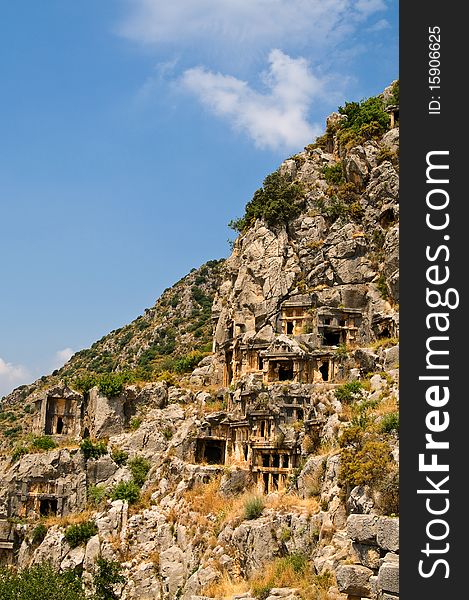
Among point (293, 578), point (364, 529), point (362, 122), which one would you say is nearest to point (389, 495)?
point (364, 529)

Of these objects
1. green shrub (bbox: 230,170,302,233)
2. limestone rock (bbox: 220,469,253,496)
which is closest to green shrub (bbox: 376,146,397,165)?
green shrub (bbox: 230,170,302,233)

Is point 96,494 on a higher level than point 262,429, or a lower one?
lower

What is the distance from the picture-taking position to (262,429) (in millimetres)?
49406

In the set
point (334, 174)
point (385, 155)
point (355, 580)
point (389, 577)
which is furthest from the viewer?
point (334, 174)

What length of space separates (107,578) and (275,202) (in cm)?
3571

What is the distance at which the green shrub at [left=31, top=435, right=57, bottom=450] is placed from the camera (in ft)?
195

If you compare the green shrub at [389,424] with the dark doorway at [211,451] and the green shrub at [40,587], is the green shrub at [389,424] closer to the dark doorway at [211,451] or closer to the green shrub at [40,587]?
the green shrub at [40,587]

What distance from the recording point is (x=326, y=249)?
6328 cm

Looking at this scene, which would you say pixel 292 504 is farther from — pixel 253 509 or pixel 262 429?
pixel 262 429

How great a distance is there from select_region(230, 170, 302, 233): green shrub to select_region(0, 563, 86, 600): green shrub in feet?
116

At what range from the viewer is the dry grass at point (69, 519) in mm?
52438

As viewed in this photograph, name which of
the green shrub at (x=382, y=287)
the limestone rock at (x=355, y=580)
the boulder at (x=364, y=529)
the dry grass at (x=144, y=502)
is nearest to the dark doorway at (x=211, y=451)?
the dry grass at (x=144, y=502)

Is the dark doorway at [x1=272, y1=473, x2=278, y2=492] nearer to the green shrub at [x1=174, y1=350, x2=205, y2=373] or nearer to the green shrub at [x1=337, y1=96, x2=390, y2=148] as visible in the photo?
the green shrub at [x1=174, y1=350, x2=205, y2=373]

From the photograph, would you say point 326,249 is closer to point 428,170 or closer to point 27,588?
point 27,588
